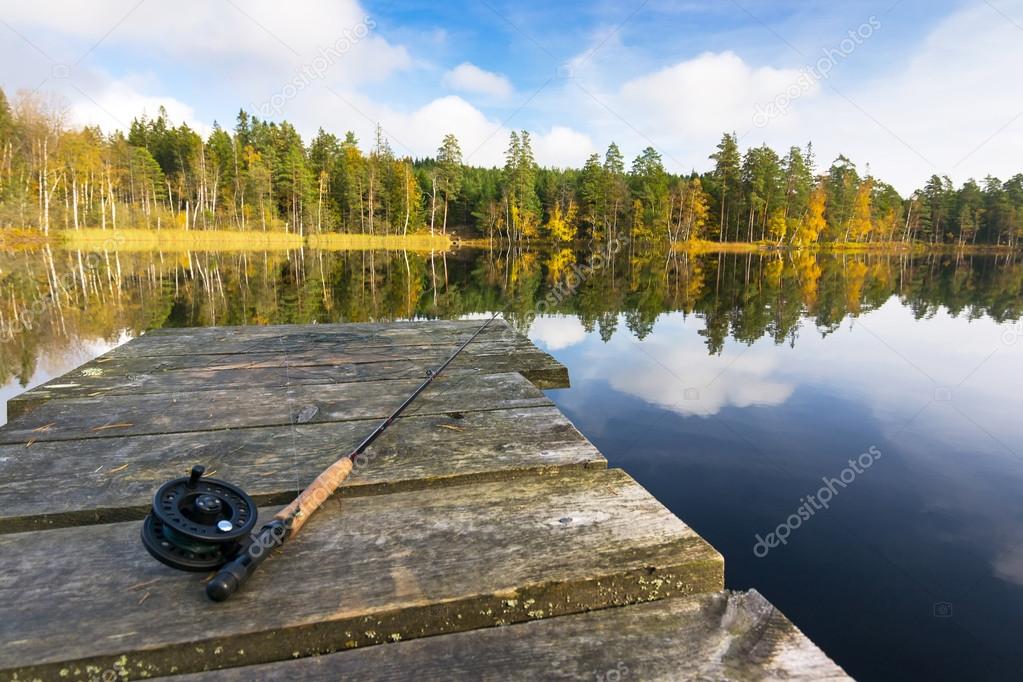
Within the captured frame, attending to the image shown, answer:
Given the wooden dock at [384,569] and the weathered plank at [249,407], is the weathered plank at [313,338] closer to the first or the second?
the weathered plank at [249,407]

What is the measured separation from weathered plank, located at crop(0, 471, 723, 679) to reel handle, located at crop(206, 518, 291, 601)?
29 millimetres

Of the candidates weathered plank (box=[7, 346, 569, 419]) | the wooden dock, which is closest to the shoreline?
weathered plank (box=[7, 346, 569, 419])

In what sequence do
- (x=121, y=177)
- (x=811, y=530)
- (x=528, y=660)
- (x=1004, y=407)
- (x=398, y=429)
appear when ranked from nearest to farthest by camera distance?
(x=528, y=660), (x=398, y=429), (x=811, y=530), (x=1004, y=407), (x=121, y=177)

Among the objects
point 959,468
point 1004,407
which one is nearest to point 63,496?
point 959,468

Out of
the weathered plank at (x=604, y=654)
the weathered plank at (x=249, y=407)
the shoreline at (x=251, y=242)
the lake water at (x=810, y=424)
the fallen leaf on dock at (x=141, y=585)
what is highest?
the shoreline at (x=251, y=242)

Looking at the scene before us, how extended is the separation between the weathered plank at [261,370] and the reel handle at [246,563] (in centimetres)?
198

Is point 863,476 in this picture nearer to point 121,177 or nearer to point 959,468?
point 959,468

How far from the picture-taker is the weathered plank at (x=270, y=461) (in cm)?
169

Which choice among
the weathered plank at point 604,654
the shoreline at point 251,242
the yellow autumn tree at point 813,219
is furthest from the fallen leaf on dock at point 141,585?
the yellow autumn tree at point 813,219

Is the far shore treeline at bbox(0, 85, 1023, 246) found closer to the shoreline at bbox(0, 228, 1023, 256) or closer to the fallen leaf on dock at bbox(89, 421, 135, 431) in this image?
the shoreline at bbox(0, 228, 1023, 256)

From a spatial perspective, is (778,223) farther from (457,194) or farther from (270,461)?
(270,461)

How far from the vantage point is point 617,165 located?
74.9 m

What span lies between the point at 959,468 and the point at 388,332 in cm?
585

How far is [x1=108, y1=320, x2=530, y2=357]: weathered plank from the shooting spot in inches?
174
